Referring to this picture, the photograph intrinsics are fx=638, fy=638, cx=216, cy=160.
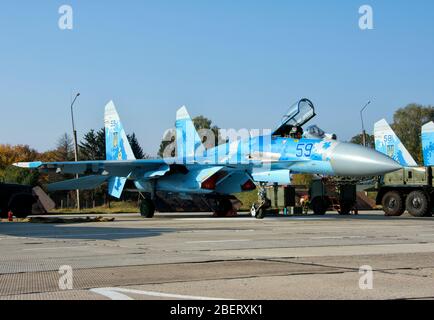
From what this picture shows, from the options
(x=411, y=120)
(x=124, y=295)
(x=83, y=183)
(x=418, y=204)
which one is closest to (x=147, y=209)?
(x=83, y=183)

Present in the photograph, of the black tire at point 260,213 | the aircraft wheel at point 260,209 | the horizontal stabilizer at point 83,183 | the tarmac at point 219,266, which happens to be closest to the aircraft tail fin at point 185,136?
the horizontal stabilizer at point 83,183

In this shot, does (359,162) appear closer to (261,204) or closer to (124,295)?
(261,204)

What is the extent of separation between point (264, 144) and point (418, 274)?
14.7m

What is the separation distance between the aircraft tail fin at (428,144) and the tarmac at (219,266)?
489 inches

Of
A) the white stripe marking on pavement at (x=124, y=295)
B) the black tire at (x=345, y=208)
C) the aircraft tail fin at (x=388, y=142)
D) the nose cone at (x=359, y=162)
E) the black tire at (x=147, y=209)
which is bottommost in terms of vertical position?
the black tire at (x=345, y=208)

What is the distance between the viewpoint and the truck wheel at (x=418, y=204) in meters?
24.2

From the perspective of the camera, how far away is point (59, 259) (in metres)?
9.47

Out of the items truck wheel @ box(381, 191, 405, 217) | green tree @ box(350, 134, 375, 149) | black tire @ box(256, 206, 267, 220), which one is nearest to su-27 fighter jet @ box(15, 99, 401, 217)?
black tire @ box(256, 206, 267, 220)

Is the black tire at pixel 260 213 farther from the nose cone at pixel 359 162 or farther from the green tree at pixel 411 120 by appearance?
the green tree at pixel 411 120

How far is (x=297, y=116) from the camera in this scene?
2211 centimetres

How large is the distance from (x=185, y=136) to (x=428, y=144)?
9.99 m

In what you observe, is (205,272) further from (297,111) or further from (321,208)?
(321,208)

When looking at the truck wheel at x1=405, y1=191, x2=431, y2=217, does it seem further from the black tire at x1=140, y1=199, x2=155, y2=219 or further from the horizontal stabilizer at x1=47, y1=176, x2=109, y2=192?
the horizontal stabilizer at x1=47, y1=176, x2=109, y2=192
